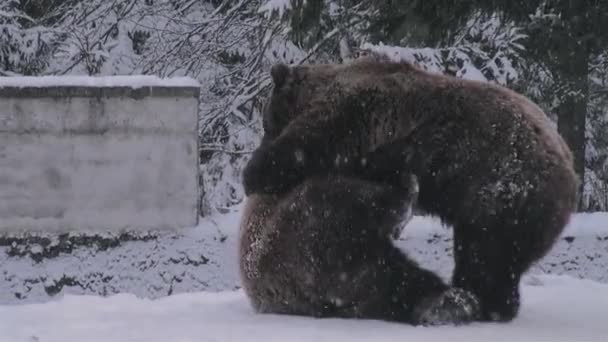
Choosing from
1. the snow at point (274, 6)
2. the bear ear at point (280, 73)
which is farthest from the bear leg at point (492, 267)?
the snow at point (274, 6)

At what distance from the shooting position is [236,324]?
457 cm

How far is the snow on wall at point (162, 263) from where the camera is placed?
808 cm

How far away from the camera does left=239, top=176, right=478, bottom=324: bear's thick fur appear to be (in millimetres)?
4555

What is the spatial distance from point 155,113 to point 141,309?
3578 millimetres

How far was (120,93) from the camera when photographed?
8.40 m

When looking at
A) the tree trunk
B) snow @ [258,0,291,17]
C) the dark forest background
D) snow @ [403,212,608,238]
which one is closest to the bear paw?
Answer: the tree trunk

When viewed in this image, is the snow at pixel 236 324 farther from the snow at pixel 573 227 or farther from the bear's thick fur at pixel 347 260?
the snow at pixel 573 227

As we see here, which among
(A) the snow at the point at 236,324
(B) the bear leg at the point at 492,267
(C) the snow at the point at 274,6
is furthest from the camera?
(C) the snow at the point at 274,6

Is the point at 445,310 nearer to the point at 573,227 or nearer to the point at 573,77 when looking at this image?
the point at 573,227

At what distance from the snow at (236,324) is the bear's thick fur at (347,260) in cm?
11

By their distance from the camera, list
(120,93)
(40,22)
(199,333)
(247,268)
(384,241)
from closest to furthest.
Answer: (199,333), (384,241), (247,268), (120,93), (40,22)

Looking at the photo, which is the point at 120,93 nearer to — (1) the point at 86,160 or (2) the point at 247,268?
(1) the point at 86,160

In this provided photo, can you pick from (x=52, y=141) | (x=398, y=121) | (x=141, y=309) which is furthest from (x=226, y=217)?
(x=398, y=121)

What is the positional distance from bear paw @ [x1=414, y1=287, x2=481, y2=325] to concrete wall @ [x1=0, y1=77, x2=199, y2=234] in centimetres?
435
